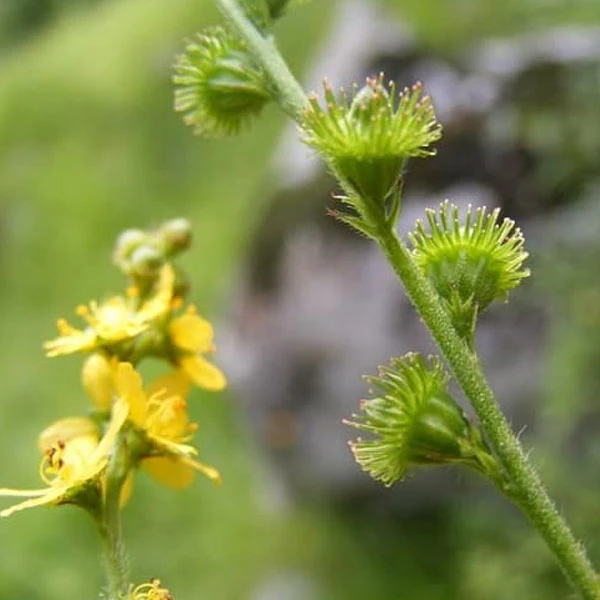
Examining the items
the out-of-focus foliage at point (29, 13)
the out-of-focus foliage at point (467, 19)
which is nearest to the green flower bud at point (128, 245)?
the out-of-focus foliage at point (467, 19)

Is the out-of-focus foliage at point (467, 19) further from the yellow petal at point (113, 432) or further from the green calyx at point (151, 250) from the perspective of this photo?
the yellow petal at point (113, 432)

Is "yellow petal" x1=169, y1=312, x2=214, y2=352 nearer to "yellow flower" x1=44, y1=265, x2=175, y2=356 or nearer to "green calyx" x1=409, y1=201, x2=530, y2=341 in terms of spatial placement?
"yellow flower" x1=44, y1=265, x2=175, y2=356

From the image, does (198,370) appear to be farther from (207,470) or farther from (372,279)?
(372,279)

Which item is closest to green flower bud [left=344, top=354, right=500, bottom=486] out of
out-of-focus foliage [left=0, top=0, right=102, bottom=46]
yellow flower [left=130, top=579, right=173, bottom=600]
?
yellow flower [left=130, top=579, right=173, bottom=600]

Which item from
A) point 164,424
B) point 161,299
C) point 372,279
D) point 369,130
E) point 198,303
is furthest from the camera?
point 198,303

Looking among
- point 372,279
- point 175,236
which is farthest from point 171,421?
point 372,279

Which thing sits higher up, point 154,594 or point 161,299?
point 161,299
